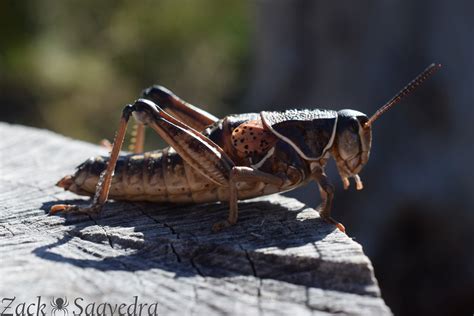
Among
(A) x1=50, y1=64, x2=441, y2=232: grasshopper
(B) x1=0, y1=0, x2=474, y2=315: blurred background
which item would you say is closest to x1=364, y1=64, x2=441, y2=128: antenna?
(A) x1=50, y1=64, x2=441, y2=232: grasshopper

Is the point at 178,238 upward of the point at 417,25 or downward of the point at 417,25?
downward

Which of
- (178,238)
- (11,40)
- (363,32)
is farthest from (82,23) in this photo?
(178,238)

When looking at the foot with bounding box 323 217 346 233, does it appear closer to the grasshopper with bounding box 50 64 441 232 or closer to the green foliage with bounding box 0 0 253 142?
the grasshopper with bounding box 50 64 441 232

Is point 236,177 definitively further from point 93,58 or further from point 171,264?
point 93,58

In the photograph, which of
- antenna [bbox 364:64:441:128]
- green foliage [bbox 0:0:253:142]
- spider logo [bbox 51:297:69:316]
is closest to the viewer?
spider logo [bbox 51:297:69:316]

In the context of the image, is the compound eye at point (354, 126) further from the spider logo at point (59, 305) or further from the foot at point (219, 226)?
the spider logo at point (59, 305)

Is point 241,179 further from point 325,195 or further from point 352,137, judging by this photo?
point 352,137

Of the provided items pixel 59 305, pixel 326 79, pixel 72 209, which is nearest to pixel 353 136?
pixel 72 209
